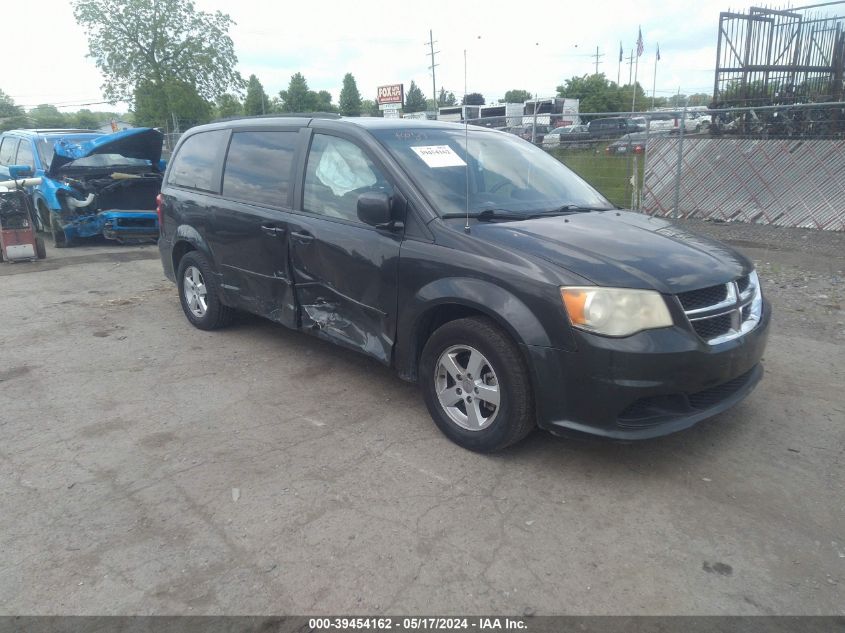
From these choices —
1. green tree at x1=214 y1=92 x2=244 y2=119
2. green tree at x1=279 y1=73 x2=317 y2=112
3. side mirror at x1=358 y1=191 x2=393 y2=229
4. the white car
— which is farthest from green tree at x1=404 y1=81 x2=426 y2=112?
side mirror at x1=358 y1=191 x2=393 y2=229

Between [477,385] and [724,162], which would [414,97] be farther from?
[477,385]

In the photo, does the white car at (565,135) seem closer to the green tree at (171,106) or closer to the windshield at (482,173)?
the windshield at (482,173)

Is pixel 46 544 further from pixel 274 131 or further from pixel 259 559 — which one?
pixel 274 131

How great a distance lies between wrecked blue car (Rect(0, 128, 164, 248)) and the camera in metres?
10.4

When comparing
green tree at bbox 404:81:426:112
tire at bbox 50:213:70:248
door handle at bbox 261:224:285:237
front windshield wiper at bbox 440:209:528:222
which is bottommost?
tire at bbox 50:213:70:248

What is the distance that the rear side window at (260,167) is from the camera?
191 inches

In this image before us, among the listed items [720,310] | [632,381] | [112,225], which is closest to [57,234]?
[112,225]

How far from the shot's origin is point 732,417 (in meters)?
4.12

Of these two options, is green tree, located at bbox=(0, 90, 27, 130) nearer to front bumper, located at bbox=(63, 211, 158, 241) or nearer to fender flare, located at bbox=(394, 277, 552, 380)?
front bumper, located at bbox=(63, 211, 158, 241)

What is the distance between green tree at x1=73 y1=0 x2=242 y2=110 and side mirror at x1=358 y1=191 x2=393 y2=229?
102ft

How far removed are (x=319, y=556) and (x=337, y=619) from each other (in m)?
0.39

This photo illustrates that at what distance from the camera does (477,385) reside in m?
3.63

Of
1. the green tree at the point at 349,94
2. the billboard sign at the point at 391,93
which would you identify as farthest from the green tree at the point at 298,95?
the billboard sign at the point at 391,93

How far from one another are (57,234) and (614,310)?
10.4m
